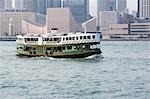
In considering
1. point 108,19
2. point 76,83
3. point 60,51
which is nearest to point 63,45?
point 60,51

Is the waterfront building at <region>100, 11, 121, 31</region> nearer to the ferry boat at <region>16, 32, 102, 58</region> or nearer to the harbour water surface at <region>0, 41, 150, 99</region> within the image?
the ferry boat at <region>16, 32, 102, 58</region>

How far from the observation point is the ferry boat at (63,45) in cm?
A: 4388

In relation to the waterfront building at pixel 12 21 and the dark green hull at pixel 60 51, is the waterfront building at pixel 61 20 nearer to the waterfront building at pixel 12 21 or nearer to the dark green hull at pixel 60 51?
the waterfront building at pixel 12 21

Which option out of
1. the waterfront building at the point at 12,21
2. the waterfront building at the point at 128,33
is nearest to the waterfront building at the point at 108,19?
the waterfront building at the point at 128,33

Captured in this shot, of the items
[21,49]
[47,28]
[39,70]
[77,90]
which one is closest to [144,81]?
[77,90]

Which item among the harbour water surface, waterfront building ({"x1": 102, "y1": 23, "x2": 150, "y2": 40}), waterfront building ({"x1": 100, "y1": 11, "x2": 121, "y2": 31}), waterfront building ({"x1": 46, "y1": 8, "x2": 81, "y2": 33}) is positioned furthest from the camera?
waterfront building ({"x1": 100, "y1": 11, "x2": 121, "y2": 31})

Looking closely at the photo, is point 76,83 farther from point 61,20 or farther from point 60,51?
point 61,20

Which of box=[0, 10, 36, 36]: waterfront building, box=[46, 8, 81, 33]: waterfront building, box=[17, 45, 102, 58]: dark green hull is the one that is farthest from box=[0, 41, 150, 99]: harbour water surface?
box=[0, 10, 36, 36]: waterfront building

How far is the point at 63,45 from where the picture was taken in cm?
4478

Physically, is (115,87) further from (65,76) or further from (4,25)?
(4,25)

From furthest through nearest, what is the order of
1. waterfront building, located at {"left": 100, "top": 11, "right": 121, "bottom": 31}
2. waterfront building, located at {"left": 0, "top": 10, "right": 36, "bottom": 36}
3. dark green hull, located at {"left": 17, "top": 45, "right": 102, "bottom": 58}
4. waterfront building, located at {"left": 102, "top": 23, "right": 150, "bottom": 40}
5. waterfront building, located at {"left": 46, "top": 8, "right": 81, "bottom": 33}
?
waterfront building, located at {"left": 100, "top": 11, "right": 121, "bottom": 31} → waterfront building, located at {"left": 0, "top": 10, "right": 36, "bottom": 36} → waterfront building, located at {"left": 102, "top": 23, "right": 150, "bottom": 40} → waterfront building, located at {"left": 46, "top": 8, "right": 81, "bottom": 33} → dark green hull, located at {"left": 17, "top": 45, "right": 102, "bottom": 58}

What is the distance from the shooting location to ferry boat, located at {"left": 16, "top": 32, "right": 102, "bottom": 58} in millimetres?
43875

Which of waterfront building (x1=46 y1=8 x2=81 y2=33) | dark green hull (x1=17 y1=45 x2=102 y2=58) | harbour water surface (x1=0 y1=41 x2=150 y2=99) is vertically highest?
waterfront building (x1=46 y1=8 x2=81 y2=33)

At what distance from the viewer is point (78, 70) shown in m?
34.0
